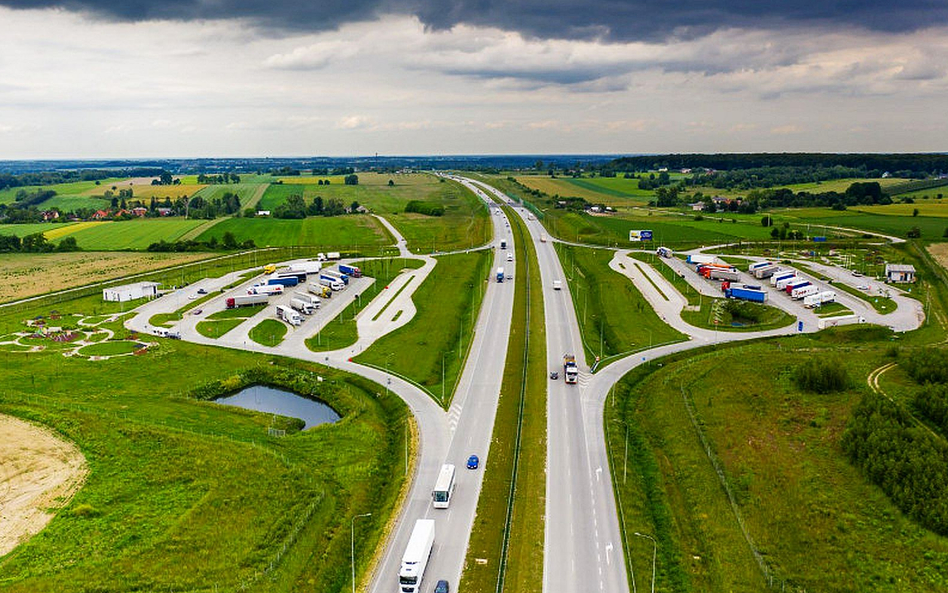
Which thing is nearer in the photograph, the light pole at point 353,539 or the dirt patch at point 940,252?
the light pole at point 353,539

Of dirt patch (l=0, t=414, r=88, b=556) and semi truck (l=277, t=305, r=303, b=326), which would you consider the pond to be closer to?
dirt patch (l=0, t=414, r=88, b=556)

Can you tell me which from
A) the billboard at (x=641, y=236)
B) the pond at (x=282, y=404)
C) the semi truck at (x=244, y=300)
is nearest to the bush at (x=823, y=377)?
the pond at (x=282, y=404)

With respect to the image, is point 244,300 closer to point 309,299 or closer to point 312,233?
point 309,299

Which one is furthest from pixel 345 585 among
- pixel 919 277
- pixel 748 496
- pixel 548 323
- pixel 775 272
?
pixel 919 277

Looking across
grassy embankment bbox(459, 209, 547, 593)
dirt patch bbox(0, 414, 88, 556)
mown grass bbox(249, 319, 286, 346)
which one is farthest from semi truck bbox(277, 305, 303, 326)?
dirt patch bbox(0, 414, 88, 556)

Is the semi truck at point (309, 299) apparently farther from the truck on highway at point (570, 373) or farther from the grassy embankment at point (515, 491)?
the truck on highway at point (570, 373)

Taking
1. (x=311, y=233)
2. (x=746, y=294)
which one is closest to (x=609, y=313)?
(x=746, y=294)
